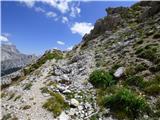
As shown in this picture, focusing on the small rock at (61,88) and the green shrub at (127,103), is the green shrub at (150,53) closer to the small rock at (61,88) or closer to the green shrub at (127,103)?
the green shrub at (127,103)

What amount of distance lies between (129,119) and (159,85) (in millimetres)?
5422

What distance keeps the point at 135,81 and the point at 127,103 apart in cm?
510

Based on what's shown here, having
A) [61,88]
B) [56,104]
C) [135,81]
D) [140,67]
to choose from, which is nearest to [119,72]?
[140,67]

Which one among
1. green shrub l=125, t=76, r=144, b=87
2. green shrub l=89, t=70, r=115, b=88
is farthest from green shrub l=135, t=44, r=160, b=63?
green shrub l=89, t=70, r=115, b=88

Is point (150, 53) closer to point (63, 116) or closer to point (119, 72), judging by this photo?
point (119, 72)

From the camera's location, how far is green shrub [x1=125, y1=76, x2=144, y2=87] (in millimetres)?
28703

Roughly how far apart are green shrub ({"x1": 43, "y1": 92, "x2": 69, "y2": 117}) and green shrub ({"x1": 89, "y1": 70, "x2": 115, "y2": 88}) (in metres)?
4.66

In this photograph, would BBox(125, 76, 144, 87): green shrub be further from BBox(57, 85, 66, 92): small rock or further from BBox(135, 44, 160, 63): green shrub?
BBox(57, 85, 66, 92): small rock

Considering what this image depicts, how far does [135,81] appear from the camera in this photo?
29375 millimetres

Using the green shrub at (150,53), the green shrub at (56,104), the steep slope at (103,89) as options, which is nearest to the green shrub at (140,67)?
the steep slope at (103,89)

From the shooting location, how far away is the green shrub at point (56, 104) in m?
26.7

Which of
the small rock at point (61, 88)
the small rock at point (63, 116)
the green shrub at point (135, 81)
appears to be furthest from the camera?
the small rock at point (61, 88)

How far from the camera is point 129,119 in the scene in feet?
76.5

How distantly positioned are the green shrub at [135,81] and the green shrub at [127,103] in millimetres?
2352
